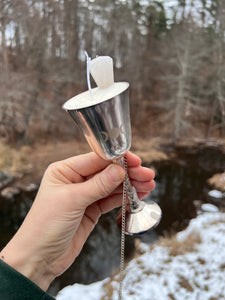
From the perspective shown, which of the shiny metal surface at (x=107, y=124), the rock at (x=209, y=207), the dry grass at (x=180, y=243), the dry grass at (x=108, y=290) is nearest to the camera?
the shiny metal surface at (x=107, y=124)

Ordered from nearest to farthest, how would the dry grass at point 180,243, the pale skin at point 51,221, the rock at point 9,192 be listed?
the pale skin at point 51,221 → the dry grass at point 180,243 → the rock at point 9,192

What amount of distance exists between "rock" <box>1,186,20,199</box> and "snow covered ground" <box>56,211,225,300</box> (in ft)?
6.77

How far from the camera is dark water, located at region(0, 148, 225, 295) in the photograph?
2.33m

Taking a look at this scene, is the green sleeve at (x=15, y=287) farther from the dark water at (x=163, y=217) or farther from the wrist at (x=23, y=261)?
A: the dark water at (x=163, y=217)

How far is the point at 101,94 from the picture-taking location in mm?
494

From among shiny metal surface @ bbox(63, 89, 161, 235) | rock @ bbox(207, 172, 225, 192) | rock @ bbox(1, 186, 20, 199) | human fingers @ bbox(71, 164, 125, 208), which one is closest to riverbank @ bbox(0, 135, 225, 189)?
rock @ bbox(1, 186, 20, 199)

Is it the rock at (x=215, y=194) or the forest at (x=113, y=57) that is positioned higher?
the forest at (x=113, y=57)

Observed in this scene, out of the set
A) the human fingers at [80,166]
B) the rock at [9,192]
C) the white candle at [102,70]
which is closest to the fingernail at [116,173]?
the human fingers at [80,166]

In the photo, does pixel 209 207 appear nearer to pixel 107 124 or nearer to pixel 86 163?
pixel 86 163

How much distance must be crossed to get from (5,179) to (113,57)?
144 inches

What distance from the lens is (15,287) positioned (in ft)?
1.63

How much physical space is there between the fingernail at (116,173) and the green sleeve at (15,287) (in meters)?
0.34

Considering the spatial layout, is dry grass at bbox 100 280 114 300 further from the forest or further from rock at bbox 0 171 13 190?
the forest

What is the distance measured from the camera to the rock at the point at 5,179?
12.6ft
